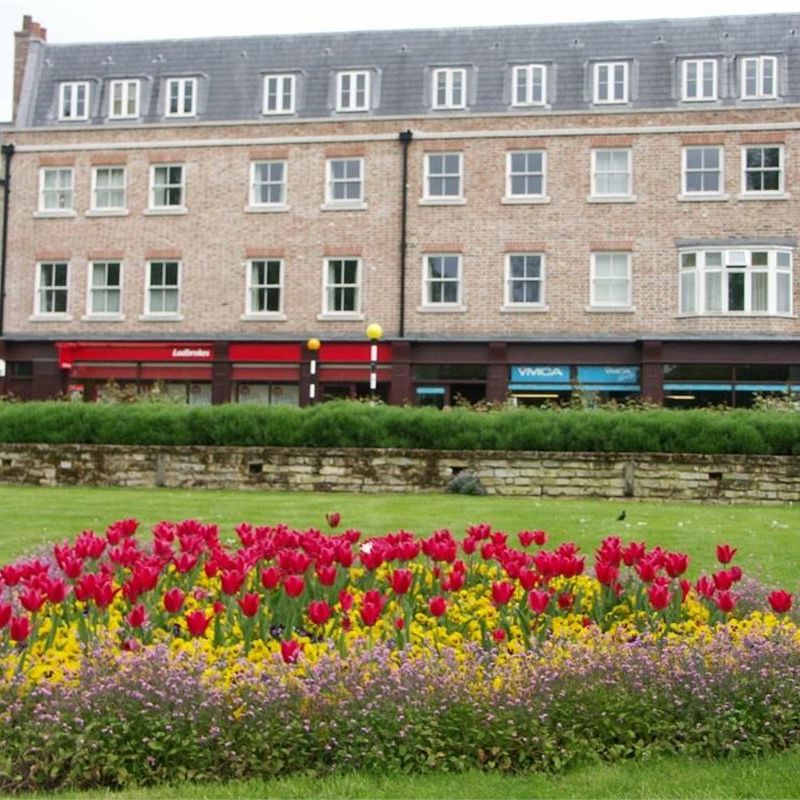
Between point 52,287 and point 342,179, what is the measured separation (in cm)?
1010

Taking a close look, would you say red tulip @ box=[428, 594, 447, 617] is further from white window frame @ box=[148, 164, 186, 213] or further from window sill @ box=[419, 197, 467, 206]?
white window frame @ box=[148, 164, 186, 213]

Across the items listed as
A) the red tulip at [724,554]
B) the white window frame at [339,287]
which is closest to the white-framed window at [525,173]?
the white window frame at [339,287]

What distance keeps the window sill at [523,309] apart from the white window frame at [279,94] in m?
9.63

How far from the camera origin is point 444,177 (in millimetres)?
33000

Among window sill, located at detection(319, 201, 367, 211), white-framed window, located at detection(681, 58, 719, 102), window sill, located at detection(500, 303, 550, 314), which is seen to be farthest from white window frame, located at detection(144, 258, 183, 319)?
white-framed window, located at detection(681, 58, 719, 102)

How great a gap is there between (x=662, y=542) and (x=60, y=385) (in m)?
26.4

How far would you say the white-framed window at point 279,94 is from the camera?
1364 inches

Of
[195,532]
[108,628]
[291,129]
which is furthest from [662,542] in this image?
[291,129]

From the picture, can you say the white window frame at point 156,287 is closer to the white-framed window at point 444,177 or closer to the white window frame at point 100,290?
the white window frame at point 100,290

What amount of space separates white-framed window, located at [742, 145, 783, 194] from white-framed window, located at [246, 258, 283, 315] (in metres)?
14.3

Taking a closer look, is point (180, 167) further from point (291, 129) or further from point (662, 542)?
point (662, 542)

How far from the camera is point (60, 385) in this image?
3394 centimetres

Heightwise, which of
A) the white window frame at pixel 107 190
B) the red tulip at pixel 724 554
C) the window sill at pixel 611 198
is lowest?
the red tulip at pixel 724 554

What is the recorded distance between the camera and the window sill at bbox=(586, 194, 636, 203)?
1257 inches
